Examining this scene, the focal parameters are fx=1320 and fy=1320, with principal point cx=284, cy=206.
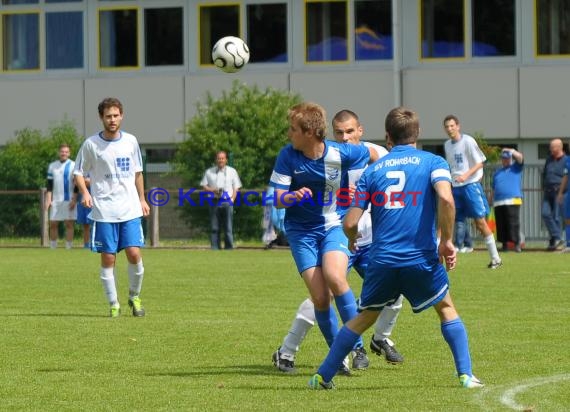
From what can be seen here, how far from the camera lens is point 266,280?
18.4 metres

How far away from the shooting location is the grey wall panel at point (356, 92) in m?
34.0

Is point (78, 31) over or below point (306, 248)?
over

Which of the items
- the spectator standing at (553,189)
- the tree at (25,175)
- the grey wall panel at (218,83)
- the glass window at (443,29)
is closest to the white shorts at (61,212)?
the tree at (25,175)

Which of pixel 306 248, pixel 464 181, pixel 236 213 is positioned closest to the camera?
pixel 306 248

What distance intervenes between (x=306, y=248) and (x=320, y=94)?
25.3 metres

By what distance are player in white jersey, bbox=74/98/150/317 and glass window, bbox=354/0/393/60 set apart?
2144 centimetres

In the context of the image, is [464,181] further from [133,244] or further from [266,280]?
[133,244]

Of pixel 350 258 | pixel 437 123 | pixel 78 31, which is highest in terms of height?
pixel 78 31

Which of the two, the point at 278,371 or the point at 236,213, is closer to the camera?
the point at 278,371

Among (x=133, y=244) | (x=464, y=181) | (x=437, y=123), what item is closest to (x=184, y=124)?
(x=437, y=123)

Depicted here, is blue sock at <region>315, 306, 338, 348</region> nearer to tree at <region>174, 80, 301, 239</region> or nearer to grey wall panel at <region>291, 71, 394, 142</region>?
tree at <region>174, 80, 301, 239</region>

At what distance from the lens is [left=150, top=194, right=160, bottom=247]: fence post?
2989 cm

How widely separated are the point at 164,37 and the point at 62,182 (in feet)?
27.9

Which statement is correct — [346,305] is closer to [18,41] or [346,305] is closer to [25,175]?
[25,175]
